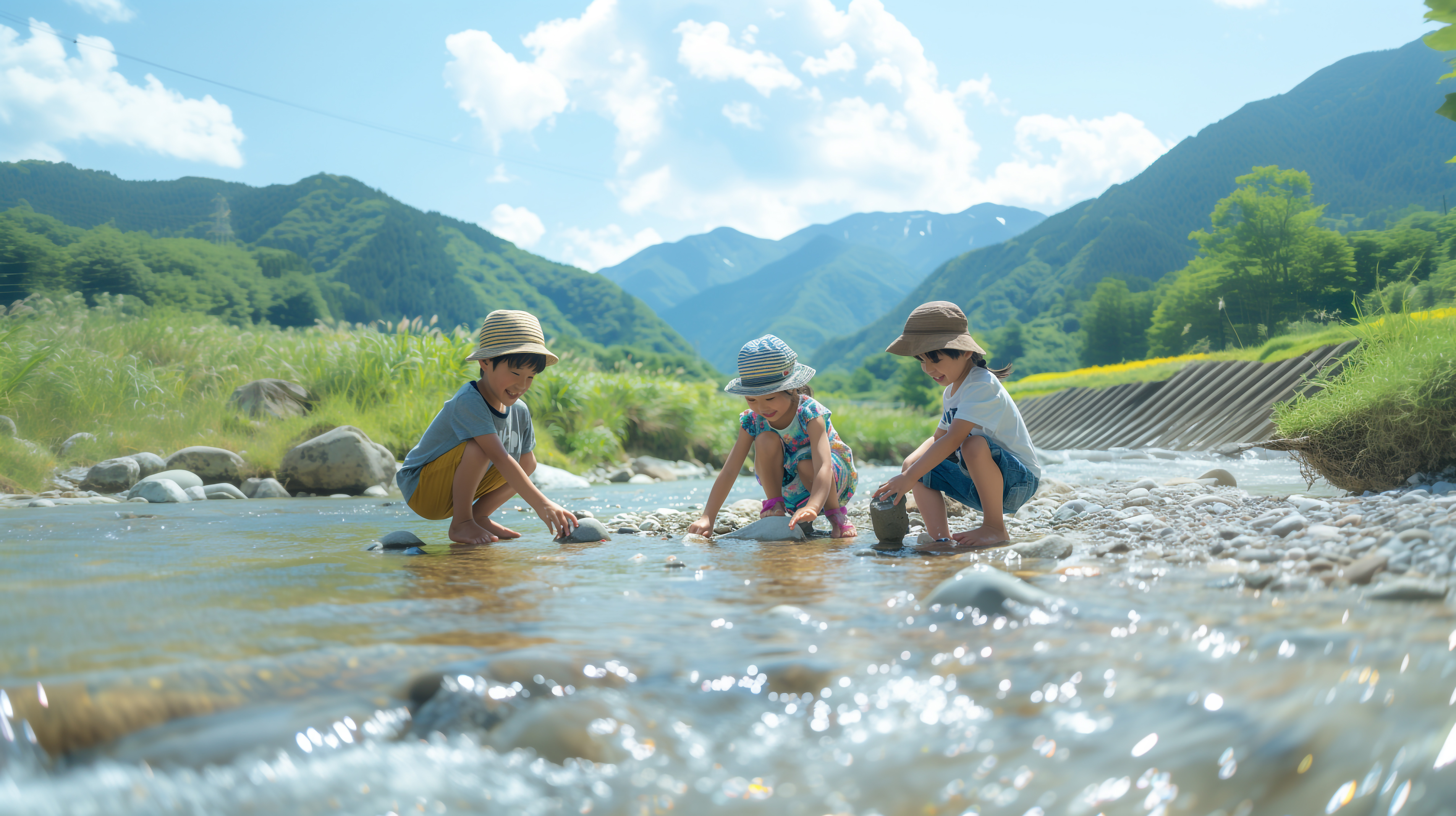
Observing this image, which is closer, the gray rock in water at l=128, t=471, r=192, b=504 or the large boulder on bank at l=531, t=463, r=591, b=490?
the gray rock in water at l=128, t=471, r=192, b=504

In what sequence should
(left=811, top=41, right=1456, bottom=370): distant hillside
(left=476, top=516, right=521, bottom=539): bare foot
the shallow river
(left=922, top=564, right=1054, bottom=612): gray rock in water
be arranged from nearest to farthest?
the shallow river → (left=922, top=564, right=1054, bottom=612): gray rock in water → (left=476, top=516, right=521, bottom=539): bare foot → (left=811, top=41, right=1456, bottom=370): distant hillside

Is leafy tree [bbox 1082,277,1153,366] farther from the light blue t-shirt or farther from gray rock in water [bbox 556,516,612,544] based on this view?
the light blue t-shirt

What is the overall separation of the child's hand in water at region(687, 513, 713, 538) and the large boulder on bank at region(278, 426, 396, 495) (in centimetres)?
542

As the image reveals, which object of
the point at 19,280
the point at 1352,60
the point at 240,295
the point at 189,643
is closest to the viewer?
the point at 189,643

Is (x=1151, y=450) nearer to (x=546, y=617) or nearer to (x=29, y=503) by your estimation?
(x=546, y=617)

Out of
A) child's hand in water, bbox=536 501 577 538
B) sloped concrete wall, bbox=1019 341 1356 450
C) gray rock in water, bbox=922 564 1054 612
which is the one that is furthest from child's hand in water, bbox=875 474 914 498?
sloped concrete wall, bbox=1019 341 1356 450

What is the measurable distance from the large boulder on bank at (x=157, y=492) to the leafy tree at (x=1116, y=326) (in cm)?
6156

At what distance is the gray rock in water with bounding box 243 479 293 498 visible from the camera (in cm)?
751

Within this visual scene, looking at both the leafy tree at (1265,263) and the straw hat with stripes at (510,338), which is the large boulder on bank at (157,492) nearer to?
the straw hat with stripes at (510,338)

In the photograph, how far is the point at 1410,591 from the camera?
1842 millimetres

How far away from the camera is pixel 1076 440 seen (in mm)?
20203

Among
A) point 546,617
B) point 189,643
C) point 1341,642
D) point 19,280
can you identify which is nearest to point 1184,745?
point 1341,642

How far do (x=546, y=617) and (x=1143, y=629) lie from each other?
161 centimetres

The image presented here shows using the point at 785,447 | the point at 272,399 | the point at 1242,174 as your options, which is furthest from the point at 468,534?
the point at 1242,174
